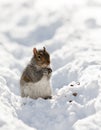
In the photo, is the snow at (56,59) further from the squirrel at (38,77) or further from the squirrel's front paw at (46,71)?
the squirrel's front paw at (46,71)

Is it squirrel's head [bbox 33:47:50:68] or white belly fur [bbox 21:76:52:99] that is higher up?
squirrel's head [bbox 33:47:50:68]

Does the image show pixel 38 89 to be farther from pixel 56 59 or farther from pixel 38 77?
pixel 56 59

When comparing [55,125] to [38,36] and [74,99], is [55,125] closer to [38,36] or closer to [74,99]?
[74,99]

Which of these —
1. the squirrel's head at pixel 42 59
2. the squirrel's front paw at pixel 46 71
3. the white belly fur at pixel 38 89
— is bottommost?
the white belly fur at pixel 38 89

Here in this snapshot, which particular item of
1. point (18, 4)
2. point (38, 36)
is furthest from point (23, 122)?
point (18, 4)

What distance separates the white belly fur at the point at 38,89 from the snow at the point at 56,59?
0.19 metres

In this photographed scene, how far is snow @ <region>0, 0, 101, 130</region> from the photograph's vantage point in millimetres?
7465

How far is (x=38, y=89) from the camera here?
330 inches

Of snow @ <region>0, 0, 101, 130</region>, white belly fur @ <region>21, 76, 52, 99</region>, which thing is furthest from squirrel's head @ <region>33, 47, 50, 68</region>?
snow @ <region>0, 0, 101, 130</region>

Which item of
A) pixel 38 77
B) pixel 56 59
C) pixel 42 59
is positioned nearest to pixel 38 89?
pixel 38 77

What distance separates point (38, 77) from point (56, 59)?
430cm

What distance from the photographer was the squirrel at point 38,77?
27.2 ft

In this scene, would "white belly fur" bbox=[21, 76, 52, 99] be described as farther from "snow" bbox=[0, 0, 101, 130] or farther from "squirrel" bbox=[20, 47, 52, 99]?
"snow" bbox=[0, 0, 101, 130]

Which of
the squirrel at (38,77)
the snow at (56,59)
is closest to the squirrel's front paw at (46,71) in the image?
the squirrel at (38,77)
